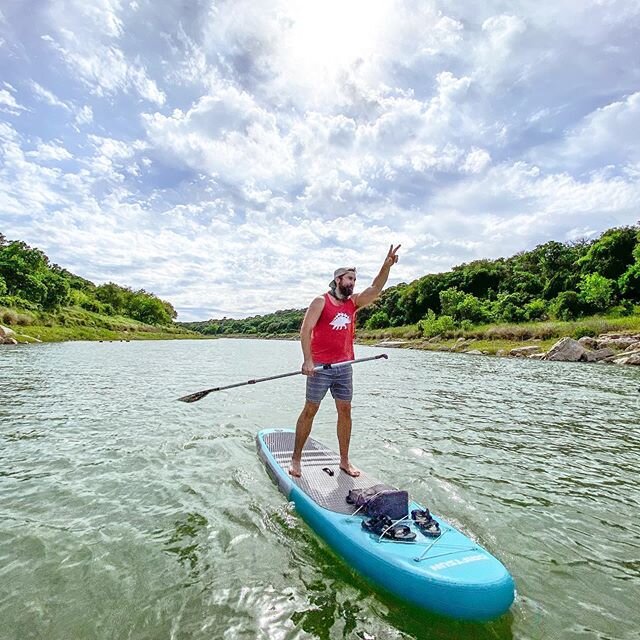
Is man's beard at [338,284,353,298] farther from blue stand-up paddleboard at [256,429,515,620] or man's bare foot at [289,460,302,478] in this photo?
blue stand-up paddleboard at [256,429,515,620]

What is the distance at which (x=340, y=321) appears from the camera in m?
6.44

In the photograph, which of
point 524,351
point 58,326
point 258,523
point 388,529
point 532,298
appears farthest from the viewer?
point 532,298

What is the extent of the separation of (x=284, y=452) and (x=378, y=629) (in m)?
4.02

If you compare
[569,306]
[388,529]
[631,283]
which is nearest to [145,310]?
[569,306]

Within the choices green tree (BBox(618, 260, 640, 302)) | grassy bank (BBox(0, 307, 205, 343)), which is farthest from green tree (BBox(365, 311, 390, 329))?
green tree (BBox(618, 260, 640, 302))

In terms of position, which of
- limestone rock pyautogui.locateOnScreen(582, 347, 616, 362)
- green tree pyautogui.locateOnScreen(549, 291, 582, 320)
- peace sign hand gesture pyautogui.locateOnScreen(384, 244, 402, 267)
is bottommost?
limestone rock pyautogui.locateOnScreen(582, 347, 616, 362)

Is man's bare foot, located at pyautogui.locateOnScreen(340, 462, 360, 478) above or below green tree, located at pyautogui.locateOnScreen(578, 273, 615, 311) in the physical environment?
below

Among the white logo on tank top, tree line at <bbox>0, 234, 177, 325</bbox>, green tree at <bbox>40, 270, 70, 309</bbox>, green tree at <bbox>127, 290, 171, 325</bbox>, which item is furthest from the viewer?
green tree at <bbox>127, 290, 171, 325</bbox>

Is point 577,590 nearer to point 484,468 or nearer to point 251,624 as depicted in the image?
point 251,624

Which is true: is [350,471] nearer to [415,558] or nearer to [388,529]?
[388,529]

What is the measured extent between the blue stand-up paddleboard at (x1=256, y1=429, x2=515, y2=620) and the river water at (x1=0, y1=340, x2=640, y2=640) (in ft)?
0.53

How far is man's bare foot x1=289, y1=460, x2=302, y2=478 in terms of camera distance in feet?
20.0

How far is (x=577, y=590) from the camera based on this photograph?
3.99 metres

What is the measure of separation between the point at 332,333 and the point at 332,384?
0.78 meters
